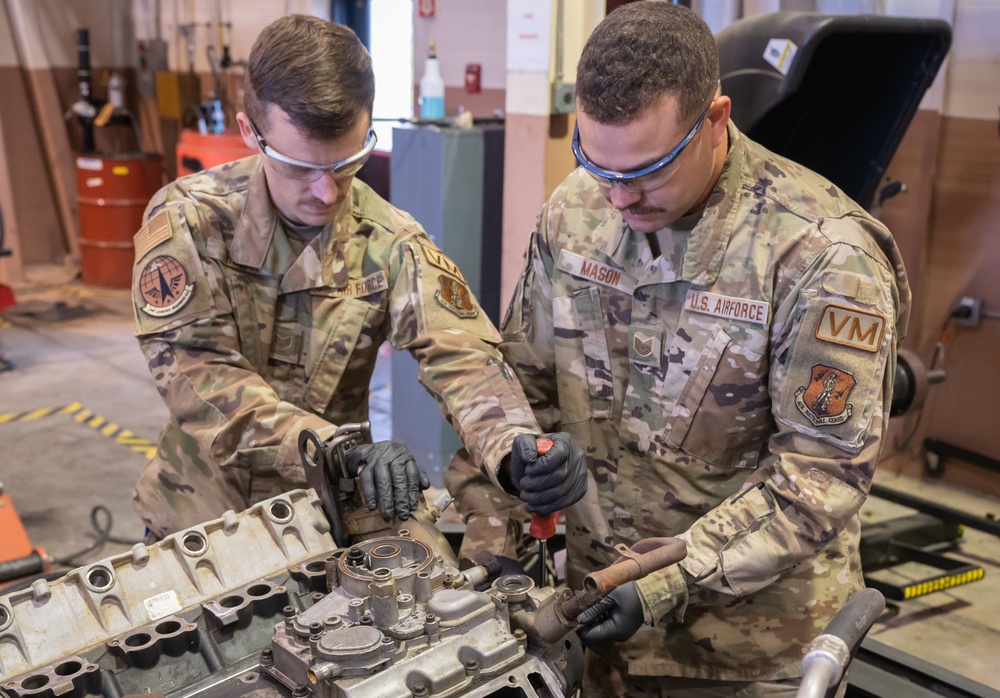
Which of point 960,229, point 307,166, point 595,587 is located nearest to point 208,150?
point 960,229

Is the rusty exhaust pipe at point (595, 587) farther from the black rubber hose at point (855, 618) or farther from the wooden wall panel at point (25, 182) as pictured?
the wooden wall panel at point (25, 182)

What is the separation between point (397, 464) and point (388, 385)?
4.28 metres

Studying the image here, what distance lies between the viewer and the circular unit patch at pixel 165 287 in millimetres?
1866

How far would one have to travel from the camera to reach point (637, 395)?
→ 5.67 ft

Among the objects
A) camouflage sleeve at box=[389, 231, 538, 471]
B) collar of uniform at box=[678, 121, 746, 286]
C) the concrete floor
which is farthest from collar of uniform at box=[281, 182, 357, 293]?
the concrete floor

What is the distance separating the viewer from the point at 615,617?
1.41 metres

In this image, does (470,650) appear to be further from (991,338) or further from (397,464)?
(991,338)

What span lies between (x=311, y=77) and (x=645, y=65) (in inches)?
23.6

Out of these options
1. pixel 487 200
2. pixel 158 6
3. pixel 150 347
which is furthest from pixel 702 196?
pixel 158 6

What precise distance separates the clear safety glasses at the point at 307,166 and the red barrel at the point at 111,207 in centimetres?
628

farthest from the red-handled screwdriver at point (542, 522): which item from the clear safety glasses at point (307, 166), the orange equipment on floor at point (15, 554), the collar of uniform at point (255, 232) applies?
the orange equipment on floor at point (15, 554)

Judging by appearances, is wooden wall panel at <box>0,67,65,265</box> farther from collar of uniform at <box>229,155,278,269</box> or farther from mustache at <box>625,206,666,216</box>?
mustache at <box>625,206,666,216</box>

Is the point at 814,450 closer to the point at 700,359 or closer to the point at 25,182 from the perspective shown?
the point at 700,359

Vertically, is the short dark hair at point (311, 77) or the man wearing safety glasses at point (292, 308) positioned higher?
the short dark hair at point (311, 77)
